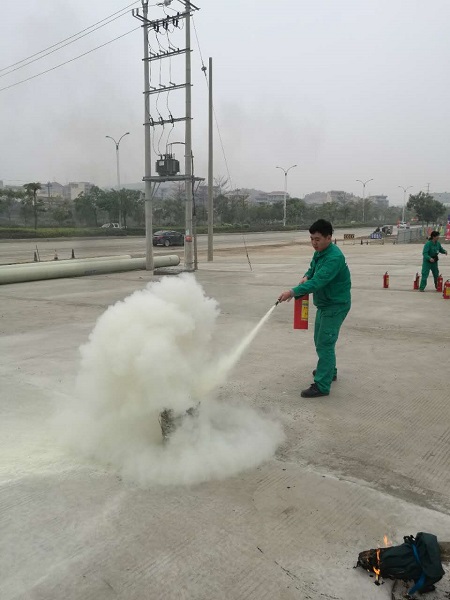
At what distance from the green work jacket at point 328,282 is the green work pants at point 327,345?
0.09 meters

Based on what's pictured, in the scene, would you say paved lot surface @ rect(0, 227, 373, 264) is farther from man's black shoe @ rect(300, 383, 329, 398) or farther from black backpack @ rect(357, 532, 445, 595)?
black backpack @ rect(357, 532, 445, 595)

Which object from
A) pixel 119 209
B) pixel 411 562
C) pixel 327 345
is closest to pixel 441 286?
pixel 327 345

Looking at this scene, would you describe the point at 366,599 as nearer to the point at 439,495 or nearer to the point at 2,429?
the point at 439,495

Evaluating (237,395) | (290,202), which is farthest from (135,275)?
(290,202)

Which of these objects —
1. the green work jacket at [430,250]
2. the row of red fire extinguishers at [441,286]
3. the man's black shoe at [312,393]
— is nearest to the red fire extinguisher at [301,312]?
the man's black shoe at [312,393]

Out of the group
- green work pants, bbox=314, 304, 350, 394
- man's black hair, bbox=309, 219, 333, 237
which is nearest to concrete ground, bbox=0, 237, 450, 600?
green work pants, bbox=314, 304, 350, 394

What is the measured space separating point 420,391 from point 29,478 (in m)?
3.64

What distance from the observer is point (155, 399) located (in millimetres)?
3369

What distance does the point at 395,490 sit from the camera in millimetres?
3043

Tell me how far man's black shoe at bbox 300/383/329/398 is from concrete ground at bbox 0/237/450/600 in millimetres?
62

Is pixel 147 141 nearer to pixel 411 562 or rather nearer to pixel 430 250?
pixel 430 250

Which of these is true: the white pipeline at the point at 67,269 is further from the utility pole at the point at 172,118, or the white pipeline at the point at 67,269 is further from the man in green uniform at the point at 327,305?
the man in green uniform at the point at 327,305

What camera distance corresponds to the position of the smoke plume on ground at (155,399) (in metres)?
3.33

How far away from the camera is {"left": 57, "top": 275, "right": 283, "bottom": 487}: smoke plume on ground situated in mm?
3330
